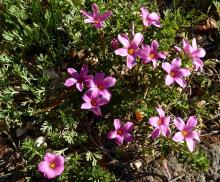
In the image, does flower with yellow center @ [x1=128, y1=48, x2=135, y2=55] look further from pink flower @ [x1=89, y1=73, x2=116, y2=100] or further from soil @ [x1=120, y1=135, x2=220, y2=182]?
soil @ [x1=120, y1=135, x2=220, y2=182]

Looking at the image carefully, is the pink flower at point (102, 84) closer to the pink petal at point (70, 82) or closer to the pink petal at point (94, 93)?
the pink petal at point (94, 93)

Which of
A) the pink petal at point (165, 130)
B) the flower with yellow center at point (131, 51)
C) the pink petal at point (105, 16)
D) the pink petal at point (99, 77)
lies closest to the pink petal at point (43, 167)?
the pink petal at point (99, 77)

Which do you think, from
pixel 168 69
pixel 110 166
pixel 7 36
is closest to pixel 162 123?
pixel 168 69

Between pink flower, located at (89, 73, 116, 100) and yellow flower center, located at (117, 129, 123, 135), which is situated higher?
pink flower, located at (89, 73, 116, 100)

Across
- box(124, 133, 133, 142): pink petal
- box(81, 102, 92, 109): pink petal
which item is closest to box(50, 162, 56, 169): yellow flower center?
box(81, 102, 92, 109): pink petal

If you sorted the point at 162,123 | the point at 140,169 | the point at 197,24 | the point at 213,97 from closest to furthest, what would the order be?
the point at 162,123 < the point at 140,169 < the point at 213,97 < the point at 197,24

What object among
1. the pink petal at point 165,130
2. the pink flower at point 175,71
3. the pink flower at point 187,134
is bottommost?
the pink flower at point 187,134

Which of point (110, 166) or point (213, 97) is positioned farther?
point (213, 97)

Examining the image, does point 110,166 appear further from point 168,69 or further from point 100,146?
point 168,69
